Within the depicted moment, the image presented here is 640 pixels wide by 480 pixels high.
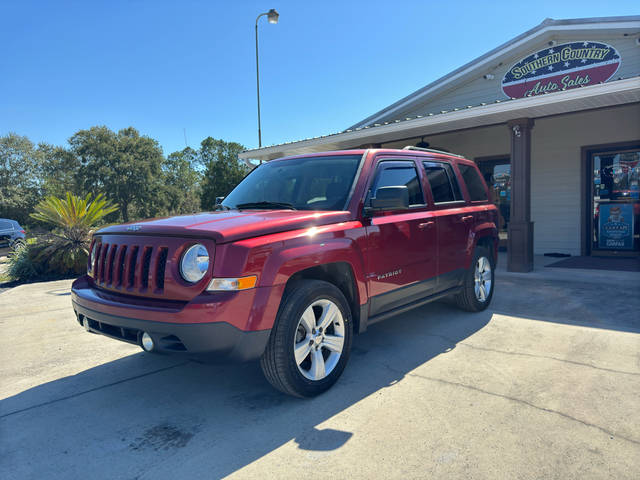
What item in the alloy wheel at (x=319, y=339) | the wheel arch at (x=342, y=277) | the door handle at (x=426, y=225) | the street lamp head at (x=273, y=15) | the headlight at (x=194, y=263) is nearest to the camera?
the headlight at (x=194, y=263)

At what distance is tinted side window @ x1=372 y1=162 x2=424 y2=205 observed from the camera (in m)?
3.92

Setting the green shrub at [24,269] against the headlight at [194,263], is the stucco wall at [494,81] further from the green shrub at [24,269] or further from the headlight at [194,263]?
the headlight at [194,263]

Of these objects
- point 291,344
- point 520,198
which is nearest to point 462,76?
point 520,198

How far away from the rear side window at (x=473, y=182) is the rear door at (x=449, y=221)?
0.29 meters

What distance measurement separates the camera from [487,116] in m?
8.41

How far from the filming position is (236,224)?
2.88 metres

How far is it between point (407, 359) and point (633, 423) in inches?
65.2

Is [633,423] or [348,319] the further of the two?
[348,319]

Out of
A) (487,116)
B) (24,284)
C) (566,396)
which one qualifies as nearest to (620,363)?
(566,396)

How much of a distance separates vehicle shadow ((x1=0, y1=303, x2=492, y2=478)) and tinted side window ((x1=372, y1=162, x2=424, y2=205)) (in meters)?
1.48

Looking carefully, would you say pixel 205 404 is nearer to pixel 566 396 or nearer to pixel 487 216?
pixel 566 396

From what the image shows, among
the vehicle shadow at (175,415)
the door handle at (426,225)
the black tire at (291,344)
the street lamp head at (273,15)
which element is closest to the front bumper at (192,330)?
the black tire at (291,344)

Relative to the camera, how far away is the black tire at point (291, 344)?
9.30 ft

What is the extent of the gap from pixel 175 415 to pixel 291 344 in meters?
0.93
